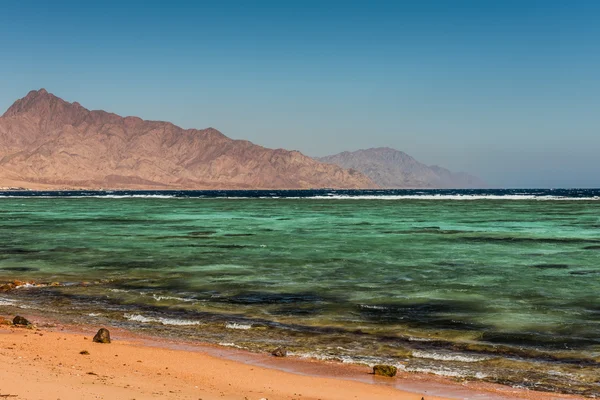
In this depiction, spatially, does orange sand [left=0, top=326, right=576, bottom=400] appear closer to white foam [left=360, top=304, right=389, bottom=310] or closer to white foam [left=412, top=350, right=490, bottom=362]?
white foam [left=412, top=350, right=490, bottom=362]

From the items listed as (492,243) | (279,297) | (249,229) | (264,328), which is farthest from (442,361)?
(249,229)

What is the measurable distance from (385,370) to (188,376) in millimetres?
4064

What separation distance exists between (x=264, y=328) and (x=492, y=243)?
31078mm

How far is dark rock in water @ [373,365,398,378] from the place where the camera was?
13016mm

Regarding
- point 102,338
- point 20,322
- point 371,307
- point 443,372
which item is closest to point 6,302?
point 20,322

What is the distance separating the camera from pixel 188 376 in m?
12.4

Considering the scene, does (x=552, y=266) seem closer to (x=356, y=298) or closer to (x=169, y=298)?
(x=356, y=298)

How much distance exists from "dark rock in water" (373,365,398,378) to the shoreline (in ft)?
0.46

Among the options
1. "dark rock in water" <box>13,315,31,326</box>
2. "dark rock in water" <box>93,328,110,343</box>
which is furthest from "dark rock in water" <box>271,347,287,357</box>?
"dark rock in water" <box>13,315,31,326</box>

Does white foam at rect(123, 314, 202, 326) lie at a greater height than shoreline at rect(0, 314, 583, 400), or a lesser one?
lesser

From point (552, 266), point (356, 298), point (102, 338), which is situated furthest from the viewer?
point (552, 266)

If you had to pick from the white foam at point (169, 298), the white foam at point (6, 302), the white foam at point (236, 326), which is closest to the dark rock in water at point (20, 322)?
the white foam at point (6, 302)

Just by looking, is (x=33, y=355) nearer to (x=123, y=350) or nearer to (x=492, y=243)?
(x=123, y=350)

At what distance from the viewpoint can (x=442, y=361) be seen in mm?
14461
